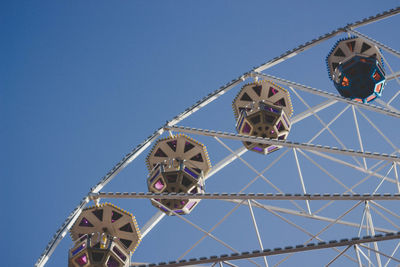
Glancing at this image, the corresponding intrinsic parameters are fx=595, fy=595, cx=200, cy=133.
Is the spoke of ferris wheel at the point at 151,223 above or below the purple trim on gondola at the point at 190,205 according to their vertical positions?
below

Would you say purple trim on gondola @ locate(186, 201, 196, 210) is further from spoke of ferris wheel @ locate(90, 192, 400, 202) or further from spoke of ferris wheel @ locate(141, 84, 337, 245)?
spoke of ferris wheel @ locate(90, 192, 400, 202)

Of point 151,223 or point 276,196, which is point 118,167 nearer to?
point 151,223

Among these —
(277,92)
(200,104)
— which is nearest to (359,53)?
(277,92)

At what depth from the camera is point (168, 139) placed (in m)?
18.2

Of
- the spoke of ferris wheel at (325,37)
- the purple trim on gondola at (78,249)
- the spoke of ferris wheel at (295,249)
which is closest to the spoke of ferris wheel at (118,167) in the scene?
the purple trim on gondola at (78,249)

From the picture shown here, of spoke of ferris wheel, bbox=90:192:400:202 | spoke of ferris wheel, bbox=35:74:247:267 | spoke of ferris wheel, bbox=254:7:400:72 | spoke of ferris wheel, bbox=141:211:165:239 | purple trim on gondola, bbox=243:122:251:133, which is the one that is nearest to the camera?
spoke of ferris wheel, bbox=90:192:400:202

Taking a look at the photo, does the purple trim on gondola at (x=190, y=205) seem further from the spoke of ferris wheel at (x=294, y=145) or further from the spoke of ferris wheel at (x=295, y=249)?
the spoke of ferris wheel at (x=295, y=249)

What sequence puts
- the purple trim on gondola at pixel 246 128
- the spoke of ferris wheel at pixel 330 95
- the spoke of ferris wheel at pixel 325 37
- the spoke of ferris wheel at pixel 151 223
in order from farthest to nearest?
the purple trim on gondola at pixel 246 128 < the spoke of ferris wheel at pixel 325 37 < the spoke of ferris wheel at pixel 151 223 < the spoke of ferris wheel at pixel 330 95

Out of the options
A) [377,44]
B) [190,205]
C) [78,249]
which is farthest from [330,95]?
[78,249]

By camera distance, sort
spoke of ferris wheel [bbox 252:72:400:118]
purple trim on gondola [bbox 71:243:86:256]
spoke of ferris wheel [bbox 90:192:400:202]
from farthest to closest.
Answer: spoke of ferris wheel [bbox 252:72:400:118]
purple trim on gondola [bbox 71:243:86:256]
spoke of ferris wheel [bbox 90:192:400:202]

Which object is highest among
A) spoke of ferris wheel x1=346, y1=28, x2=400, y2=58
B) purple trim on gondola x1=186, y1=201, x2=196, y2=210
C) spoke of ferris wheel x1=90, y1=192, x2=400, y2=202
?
spoke of ferris wheel x1=346, y1=28, x2=400, y2=58

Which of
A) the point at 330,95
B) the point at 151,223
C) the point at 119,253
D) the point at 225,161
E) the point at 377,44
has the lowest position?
the point at 119,253

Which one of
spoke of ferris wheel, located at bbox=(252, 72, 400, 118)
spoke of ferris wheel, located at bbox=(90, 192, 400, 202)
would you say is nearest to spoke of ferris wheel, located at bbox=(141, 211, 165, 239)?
spoke of ferris wheel, located at bbox=(90, 192, 400, 202)

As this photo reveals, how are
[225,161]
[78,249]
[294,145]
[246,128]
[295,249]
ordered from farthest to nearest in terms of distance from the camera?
[246,128] < [225,161] < [78,249] < [294,145] < [295,249]
